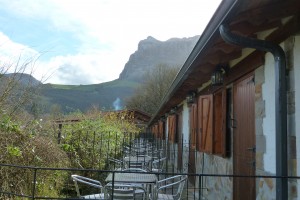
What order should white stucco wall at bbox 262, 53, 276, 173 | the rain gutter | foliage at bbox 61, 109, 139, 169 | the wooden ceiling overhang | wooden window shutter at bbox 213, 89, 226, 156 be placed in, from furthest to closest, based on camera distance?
foliage at bbox 61, 109, 139, 169, wooden window shutter at bbox 213, 89, 226, 156, white stucco wall at bbox 262, 53, 276, 173, the wooden ceiling overhang, the rain gutter

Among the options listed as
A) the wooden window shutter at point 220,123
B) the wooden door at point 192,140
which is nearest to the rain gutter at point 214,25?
the wooden window shutter at point 220,123

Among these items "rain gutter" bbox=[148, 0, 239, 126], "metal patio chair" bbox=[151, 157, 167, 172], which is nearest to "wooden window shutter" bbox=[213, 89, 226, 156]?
"rain gutter" bbox=[148, 0, 239, 126]

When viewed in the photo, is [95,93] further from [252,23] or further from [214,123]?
[252,23]

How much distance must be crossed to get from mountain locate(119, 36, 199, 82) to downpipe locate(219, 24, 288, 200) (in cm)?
6735

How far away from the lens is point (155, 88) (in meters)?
29.6

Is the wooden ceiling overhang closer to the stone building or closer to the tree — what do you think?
the stone building

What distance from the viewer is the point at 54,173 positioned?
5617mm

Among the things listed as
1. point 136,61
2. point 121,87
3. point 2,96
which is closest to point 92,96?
point 121,87

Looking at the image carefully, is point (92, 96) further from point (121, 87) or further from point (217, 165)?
point (217, 165)

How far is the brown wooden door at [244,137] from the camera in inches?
162

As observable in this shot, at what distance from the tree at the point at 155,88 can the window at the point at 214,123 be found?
72.7ft

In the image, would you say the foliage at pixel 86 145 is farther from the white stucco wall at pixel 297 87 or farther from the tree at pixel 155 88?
the tree at pixel 155 88

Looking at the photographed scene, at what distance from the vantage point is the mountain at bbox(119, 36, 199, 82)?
72.6m

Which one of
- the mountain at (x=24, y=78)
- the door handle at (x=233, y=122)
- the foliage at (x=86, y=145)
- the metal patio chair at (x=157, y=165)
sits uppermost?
the mountain at (x=24, y=78)
